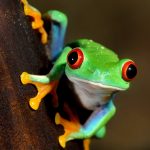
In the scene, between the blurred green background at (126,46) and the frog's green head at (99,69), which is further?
the blurred green background at (126,46)

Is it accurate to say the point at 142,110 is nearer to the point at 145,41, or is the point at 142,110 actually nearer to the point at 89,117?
the point at 145,41

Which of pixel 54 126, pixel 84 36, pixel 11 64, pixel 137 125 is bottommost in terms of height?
pixel 137 125

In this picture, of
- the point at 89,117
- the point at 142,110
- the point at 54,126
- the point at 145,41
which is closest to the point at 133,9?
the point at 145,41

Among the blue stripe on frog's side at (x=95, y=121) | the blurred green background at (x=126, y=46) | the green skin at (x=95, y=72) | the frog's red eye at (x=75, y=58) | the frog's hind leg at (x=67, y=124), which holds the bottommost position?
the blurred green background at (x=126, y=46)

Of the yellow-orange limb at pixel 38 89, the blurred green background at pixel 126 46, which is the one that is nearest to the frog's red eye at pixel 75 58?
the yellow-orange limb at pixel 38 89

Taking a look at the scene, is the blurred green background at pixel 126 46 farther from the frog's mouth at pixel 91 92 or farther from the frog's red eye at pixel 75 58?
the frog's red eye at pixel 75 58

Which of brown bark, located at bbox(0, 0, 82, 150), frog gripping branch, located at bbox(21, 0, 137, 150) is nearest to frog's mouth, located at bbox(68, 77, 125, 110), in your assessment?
frog gripping branch, located at bbox(21, 0, 137, 150)

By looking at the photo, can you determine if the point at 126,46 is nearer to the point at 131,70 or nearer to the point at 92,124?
the point at 92,124
